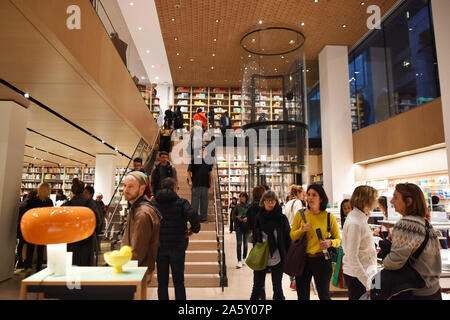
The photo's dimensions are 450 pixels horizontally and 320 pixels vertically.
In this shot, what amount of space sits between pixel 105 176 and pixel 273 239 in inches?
408

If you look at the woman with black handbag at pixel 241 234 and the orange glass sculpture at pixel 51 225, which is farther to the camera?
the woman with black handbag at pixel 241 234

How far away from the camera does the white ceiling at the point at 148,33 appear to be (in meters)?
10.2

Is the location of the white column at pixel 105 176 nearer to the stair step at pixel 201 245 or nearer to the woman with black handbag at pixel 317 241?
the stair step at pixel 201 245

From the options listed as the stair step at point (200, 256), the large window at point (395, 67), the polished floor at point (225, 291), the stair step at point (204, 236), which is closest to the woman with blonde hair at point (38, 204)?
the polished floor at point (225, 291)

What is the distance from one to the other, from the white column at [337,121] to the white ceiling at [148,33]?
6.82 meters

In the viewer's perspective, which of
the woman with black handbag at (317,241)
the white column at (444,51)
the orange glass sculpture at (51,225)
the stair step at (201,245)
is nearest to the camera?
the orange glass sculpture at (51,225)

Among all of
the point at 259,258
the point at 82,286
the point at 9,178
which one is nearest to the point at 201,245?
the point at 259,258

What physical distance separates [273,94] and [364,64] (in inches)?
162

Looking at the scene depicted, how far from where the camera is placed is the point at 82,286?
1.54 m

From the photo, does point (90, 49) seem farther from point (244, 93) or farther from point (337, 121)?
point (337, 121)

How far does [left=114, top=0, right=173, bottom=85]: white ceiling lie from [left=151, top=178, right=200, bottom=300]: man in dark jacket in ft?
28.7

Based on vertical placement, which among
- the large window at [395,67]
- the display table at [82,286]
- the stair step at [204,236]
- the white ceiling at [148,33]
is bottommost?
the stair step at [204,236]

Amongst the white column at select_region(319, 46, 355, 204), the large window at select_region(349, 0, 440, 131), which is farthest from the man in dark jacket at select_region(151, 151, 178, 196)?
the white column at select_region(319, 46, 355, 204)

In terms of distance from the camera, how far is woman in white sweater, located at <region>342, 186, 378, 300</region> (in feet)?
8.03
